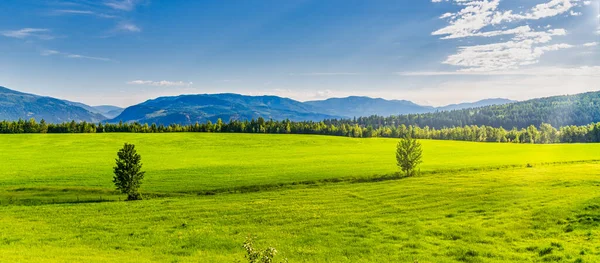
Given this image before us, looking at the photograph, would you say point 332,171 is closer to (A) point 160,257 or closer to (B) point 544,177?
(B) point 544,177

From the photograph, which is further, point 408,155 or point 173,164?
point 173,164

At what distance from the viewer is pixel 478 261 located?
65.9 ft

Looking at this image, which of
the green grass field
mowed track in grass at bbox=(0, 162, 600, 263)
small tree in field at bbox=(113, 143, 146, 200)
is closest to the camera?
mowed track in grass at bbox=(0, 162, 600, 263)

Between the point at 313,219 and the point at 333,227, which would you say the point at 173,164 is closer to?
the point at 313,219

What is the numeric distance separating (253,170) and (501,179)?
4313cm

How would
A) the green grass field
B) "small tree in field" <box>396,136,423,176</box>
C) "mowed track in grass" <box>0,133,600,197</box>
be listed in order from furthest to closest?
"small tree in field" <box>396,136,423,176</box> < "mowed track in grass" <box>0,133,600,197</box> < the green grass field

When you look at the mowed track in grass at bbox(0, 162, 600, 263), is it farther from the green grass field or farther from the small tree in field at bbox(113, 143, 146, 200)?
the small tree in field at bbox(113, 143, 146, 200)

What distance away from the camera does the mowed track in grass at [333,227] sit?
21.8 metres

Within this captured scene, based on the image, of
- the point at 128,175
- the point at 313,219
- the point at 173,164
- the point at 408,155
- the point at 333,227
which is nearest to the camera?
the point at 333,227

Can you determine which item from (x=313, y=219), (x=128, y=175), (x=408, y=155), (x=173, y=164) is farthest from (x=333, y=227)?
(x=173, y=164)

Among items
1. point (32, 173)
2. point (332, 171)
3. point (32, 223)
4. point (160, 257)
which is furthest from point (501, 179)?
point (32, 173)

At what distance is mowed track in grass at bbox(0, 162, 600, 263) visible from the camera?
2180 centimetres

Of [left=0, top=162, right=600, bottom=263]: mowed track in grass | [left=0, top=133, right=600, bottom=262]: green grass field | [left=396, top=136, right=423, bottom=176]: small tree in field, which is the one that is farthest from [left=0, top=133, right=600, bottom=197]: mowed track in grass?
[left=0, top=162, right=600, bottom=263]: mowed track in grass

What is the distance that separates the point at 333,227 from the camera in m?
28.3
